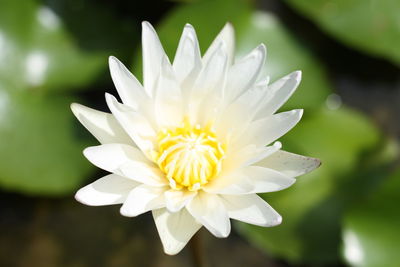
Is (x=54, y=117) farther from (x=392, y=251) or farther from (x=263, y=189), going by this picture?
(x=392, y=251)

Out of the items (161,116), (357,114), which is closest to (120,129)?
(161,116)

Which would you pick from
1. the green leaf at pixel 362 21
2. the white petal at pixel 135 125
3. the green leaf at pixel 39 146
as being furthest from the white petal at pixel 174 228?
the green leaf at pixel 362 21

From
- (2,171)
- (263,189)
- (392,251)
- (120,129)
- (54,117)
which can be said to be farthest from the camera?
(54,117)

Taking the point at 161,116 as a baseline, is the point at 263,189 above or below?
below

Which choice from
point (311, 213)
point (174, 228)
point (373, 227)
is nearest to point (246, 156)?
point (174, 228)

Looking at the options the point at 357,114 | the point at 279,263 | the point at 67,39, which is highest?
the point at 67,39

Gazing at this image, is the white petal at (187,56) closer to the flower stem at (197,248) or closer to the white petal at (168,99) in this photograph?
the white petal at (168,99)

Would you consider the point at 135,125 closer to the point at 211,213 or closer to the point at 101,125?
the point at 101,125
